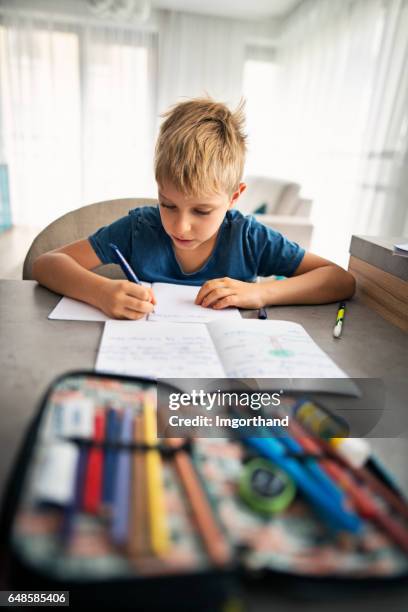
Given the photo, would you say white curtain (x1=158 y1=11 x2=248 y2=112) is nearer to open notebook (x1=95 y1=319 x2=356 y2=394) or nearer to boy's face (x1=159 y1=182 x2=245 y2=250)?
boy's face (x1=159 y1=182 x2=245 y2=250)

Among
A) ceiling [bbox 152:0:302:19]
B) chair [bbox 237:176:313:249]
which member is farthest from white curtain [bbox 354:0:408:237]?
ceiling [bbox 152:0:302:19]

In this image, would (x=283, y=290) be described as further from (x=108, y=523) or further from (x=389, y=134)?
(x=389, y=134)

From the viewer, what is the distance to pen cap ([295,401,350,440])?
0.35 m

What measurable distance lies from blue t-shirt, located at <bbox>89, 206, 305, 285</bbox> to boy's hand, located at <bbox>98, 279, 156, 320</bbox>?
0.78 ft

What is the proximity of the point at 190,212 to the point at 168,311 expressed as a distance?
222 millimetres

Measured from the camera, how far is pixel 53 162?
455cm

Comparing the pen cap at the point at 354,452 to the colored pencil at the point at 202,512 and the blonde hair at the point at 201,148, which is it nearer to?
the colored pencil at the point at 202,512

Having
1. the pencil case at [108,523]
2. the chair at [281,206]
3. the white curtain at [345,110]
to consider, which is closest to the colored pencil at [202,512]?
the pencil case at [108,523]

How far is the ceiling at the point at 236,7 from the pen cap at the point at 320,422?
15.2 feet

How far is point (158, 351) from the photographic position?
514 millimetres

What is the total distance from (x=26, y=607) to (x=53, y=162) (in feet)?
16.2

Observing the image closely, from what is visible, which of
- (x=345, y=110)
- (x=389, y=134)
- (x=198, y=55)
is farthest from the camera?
(x=198, y=55)

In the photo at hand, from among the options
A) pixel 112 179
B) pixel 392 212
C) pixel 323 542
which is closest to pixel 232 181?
pixel 323 542

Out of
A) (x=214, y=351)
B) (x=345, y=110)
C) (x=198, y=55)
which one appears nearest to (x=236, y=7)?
(x=198, y=55)
